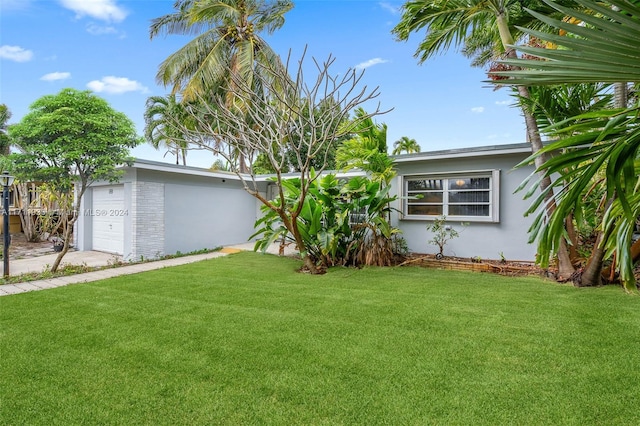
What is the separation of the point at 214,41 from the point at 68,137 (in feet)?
30.1

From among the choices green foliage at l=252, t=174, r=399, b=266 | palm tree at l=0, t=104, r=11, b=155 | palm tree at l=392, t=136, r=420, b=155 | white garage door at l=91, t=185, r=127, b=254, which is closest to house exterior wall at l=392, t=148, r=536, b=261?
green foliage at l=252, t=174, r=399, b=266

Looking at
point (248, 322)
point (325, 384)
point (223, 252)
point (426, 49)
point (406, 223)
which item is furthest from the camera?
point (223, 252)

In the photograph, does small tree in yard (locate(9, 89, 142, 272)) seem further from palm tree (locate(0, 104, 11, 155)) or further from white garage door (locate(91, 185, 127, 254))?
palm tree (locate(0, 104, 11, 155))

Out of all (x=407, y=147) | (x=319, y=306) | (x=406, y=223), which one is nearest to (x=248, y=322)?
(x=319, y=306)

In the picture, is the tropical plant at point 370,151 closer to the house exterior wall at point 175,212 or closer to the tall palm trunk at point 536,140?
the tall palm trunk at point 536,140

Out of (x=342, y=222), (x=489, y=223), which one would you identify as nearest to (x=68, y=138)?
(x=342, y=222)

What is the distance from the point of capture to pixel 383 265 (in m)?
8.05

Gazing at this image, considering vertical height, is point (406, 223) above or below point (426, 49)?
below

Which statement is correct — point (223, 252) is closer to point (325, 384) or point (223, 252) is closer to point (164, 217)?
point (164, 217)

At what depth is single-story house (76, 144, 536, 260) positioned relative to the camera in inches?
316

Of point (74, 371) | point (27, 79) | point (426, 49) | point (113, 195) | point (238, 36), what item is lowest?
point (74, 371)

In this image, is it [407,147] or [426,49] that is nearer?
[426,49]

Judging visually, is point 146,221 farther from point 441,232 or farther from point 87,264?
point 441,232

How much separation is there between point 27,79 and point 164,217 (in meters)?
7.04
